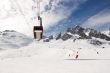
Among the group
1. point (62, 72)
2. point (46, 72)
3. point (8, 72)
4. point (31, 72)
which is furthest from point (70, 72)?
point (8, 72)

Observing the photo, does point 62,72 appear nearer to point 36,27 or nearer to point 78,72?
point 78,72

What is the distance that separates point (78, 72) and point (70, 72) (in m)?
0.76

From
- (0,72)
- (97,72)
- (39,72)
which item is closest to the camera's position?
(97,72)

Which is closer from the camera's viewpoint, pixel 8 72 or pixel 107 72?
pixel 107 72

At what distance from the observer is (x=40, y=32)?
21438 mm

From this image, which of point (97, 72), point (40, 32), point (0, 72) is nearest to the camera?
point (40, 32)

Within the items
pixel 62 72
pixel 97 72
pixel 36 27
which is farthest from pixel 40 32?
pixel 97 72

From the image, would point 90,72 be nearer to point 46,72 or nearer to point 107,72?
point 107,72

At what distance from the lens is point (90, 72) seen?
23359 mm

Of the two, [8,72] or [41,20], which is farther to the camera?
[8,72]

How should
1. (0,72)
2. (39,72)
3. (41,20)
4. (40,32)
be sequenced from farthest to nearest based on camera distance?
(0,72)
(39,72)
(40,32)
(41,20)

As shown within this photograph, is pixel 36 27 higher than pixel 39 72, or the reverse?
pixel 36 27

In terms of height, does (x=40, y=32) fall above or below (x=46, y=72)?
above

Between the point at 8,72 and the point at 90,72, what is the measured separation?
8.30 metres
